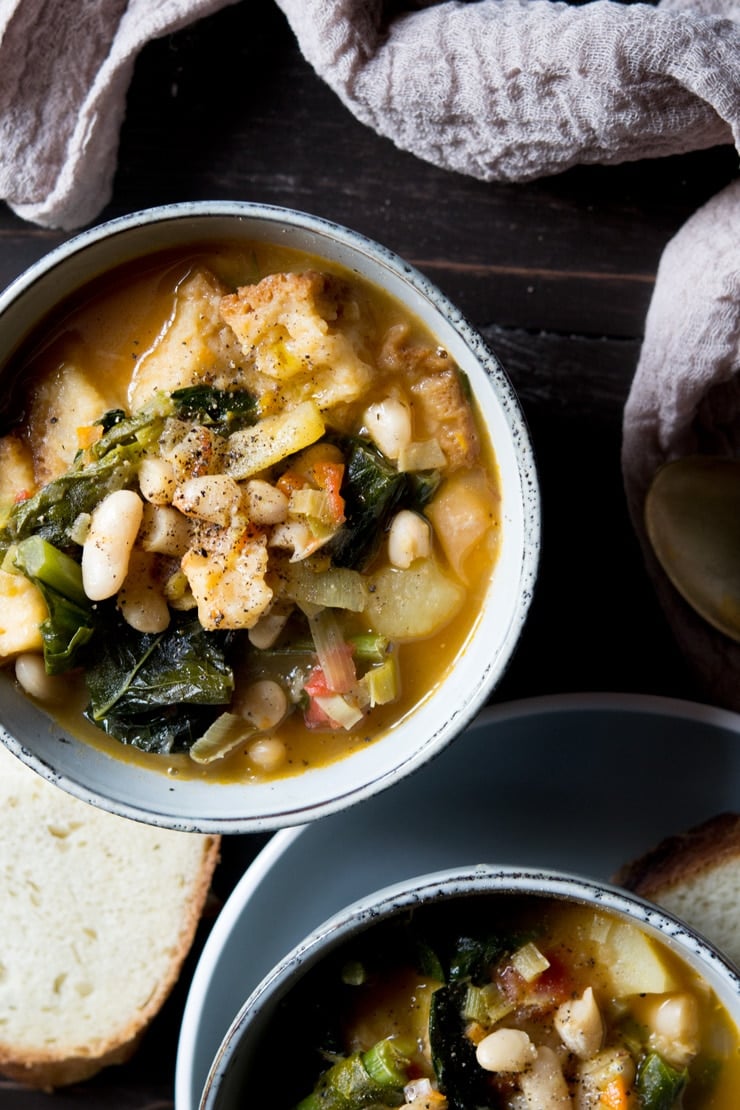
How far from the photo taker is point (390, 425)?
2.27m

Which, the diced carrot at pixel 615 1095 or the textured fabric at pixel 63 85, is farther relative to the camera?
the textured fabric at pixel 63 85

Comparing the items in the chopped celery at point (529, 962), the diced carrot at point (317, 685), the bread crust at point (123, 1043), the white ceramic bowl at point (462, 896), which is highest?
the diced carrot at point (317, 685)

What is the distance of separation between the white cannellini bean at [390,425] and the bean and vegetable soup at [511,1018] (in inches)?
39.5

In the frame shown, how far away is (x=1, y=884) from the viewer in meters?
3.14

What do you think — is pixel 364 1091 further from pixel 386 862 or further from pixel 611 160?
pixel 611 160

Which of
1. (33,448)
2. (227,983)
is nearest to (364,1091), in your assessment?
(227,983)

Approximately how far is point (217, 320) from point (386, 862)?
1377 millimetres

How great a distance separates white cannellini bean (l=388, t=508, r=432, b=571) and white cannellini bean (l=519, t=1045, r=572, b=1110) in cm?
106

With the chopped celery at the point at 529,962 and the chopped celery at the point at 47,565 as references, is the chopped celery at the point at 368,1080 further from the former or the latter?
the chopped celery at the point at 47,565

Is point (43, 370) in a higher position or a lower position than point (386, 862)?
higher

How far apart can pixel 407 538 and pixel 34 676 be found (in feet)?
2.69

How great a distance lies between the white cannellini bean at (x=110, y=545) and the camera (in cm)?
217

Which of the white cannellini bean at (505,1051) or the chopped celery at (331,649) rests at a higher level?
the chopped celery at (331,649)

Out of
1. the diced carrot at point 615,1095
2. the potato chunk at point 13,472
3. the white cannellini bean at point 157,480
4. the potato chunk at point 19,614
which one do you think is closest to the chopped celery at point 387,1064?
the diced carrot at point 615,1095
